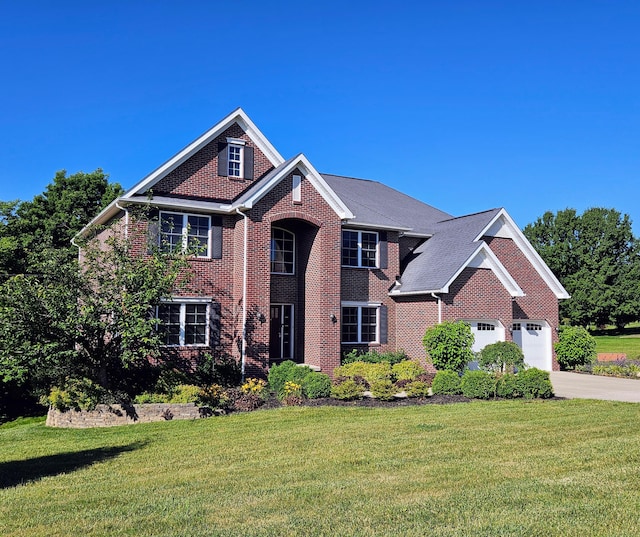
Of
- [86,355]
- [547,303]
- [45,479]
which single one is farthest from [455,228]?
[45,479]

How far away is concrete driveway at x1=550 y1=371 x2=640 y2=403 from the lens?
17.0 metres

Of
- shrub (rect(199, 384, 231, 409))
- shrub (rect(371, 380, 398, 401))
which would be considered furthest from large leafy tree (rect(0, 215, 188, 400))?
shrub (rect(371, 380, 398, 401))

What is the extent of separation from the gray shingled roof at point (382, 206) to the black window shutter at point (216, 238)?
16.9 ft

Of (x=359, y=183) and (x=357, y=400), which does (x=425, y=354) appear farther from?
(x=359, y=183)

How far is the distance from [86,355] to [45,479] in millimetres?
7161

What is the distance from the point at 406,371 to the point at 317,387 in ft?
15.6

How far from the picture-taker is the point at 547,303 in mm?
25422

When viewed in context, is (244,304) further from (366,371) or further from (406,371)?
(406,371)

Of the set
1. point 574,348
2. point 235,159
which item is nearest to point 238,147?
point 235,159

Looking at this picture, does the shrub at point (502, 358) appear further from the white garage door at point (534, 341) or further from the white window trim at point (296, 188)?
the white window trim at point (296, 188)

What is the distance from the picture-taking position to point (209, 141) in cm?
2028

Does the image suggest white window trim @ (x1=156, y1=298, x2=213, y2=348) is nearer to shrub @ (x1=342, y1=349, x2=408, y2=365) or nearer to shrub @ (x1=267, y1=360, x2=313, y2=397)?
shrub @ (x1=267, y1=360, x2=313, y2=397)

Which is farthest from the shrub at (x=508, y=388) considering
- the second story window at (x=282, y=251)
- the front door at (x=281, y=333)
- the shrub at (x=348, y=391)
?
the second story window at (x=282, y=251)

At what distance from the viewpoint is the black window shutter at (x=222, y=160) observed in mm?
20516
